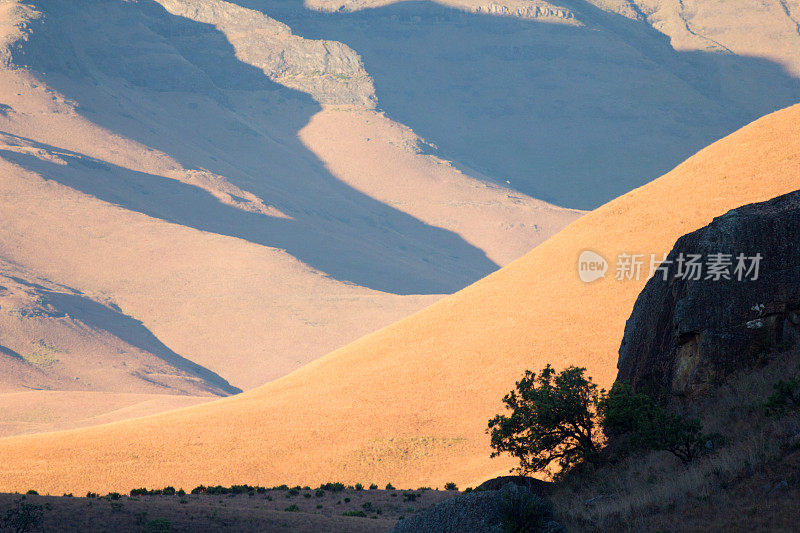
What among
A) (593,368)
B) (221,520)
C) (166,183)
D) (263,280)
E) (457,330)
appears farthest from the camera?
(166,183)

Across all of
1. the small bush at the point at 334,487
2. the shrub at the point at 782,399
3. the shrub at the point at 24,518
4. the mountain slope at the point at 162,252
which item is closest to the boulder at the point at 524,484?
the shrub at the point at 782,399

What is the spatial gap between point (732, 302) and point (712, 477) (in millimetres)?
5606

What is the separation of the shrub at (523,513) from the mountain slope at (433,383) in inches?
607

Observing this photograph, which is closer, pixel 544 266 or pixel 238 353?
pixel 544 266

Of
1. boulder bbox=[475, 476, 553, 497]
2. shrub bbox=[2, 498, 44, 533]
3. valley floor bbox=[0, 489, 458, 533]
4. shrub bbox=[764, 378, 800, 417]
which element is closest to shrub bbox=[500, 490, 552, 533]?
boulder bbox=[475, 476, 553, 497]

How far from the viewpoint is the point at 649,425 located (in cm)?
1524

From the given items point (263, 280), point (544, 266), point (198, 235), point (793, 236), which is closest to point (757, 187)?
point (544, 266)

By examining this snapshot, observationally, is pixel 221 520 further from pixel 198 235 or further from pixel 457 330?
pixel 198 235

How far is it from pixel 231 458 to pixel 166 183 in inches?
5950

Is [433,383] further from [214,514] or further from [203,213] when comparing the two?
[203,213]

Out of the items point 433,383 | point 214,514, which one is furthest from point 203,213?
point 214,514

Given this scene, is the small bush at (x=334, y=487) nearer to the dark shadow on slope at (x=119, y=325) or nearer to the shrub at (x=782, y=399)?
the shrub at (x=782, y=399)

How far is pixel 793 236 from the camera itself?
1688 cm

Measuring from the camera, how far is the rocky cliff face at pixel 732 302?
1655cm
